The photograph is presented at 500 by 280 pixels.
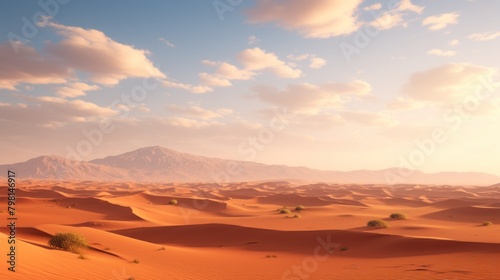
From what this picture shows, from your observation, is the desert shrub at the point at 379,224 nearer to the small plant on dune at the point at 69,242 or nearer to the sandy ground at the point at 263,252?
the sandy ground at the point at 263,252

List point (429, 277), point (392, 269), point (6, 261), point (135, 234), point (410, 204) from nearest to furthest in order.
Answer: point (6, 261) < point (429, 277) < point (392, 269) < point (135, 234) < point (410, 204)

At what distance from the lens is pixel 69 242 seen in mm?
11711

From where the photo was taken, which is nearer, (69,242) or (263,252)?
(69,242)

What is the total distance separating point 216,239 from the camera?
18.8 metres

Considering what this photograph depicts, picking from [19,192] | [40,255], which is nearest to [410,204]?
[40,255]

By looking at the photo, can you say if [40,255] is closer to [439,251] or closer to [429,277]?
[429,277]

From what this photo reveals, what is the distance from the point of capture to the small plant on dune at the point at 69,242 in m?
11.6

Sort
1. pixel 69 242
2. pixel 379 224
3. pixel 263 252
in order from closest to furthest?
1. pixel 69 242
2. pixel 263 252
3. pixel 379 224

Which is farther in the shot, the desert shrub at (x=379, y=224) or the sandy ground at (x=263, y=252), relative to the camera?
the desert shrub at (x=379, y=224)

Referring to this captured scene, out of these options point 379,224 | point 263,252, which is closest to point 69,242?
point 263,252

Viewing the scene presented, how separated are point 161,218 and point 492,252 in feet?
80.0

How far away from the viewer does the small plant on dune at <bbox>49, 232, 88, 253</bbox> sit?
11578 millimetres

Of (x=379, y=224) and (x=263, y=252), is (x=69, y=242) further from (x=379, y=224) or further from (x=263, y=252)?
(x=379, y=224)

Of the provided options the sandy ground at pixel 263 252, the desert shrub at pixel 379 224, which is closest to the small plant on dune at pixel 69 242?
the sandy ground at pixel 263 252
